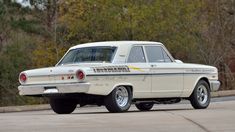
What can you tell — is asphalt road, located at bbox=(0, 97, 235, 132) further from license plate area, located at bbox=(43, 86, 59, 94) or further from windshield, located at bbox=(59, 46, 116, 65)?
windshield, located at bbox=(59, 46, 116, 65)

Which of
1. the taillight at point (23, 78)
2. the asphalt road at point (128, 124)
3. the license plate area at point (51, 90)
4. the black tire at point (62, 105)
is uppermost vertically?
the taillight at point (23, 78)

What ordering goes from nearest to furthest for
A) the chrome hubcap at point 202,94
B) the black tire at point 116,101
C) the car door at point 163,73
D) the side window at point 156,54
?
the black tire at point 116,101, the car door at point 163,73, the side window at point 156,54, the chrome hubcap at point 202,94

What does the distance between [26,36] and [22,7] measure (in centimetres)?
375

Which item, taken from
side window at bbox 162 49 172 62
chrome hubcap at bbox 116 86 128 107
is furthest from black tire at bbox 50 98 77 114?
side window at bbox 162 49 172 62

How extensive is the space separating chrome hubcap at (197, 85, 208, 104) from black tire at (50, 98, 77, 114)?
3.19m

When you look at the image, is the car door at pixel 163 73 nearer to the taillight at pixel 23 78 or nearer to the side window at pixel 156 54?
the side window at pixel 156 54

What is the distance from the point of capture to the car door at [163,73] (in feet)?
56.3

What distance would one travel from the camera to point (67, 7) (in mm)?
43656

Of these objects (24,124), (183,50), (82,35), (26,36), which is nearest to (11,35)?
(26,36)

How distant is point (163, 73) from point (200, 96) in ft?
5.14

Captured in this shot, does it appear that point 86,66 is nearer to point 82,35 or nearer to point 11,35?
point 82,35

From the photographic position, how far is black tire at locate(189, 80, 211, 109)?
18.1 metres

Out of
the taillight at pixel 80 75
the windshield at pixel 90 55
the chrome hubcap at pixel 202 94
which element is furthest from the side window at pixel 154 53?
the taillight at pixel 80 75

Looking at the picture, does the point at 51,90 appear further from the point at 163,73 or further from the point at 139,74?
the point at 163,73
